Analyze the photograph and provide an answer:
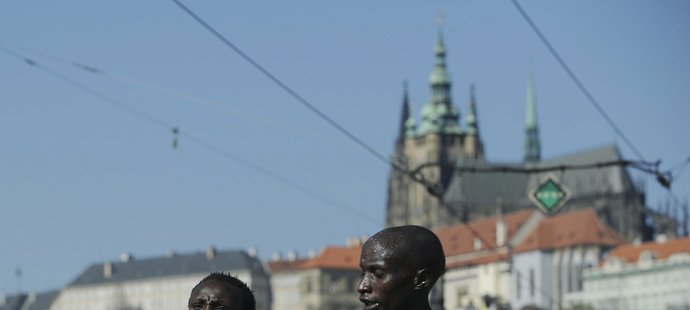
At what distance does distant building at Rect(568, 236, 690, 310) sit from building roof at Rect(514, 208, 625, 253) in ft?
18.6

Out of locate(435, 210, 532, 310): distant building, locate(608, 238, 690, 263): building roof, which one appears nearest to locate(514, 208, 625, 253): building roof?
locate(435, 210, 532, 310): distant building

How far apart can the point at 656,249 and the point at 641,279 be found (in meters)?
4.35

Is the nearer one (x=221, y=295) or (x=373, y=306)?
(x=373, y=306)

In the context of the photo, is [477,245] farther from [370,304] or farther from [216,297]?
[370,304]

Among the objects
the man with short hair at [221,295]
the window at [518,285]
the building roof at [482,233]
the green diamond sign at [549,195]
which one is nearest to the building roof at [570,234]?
the building roof at [482,233]

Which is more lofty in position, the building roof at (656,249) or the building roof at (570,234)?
the building roof at (570,234)

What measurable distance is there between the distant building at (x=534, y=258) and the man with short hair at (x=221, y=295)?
Answer: 158627 millimetres

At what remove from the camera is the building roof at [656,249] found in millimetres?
157250

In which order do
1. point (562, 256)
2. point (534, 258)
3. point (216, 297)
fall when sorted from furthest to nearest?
point (534, 258) < point (562, 256) < point (216, 297)

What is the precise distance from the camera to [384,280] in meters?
5.27

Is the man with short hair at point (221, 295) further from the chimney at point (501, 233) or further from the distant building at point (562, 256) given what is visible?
the chimney at point (501, 233)

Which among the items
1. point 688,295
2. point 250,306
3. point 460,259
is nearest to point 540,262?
point 460,259

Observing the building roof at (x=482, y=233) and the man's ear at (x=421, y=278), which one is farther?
the building roof at (x=482, y=233)

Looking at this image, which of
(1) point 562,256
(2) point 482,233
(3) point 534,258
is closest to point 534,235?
(3) point 534,258
